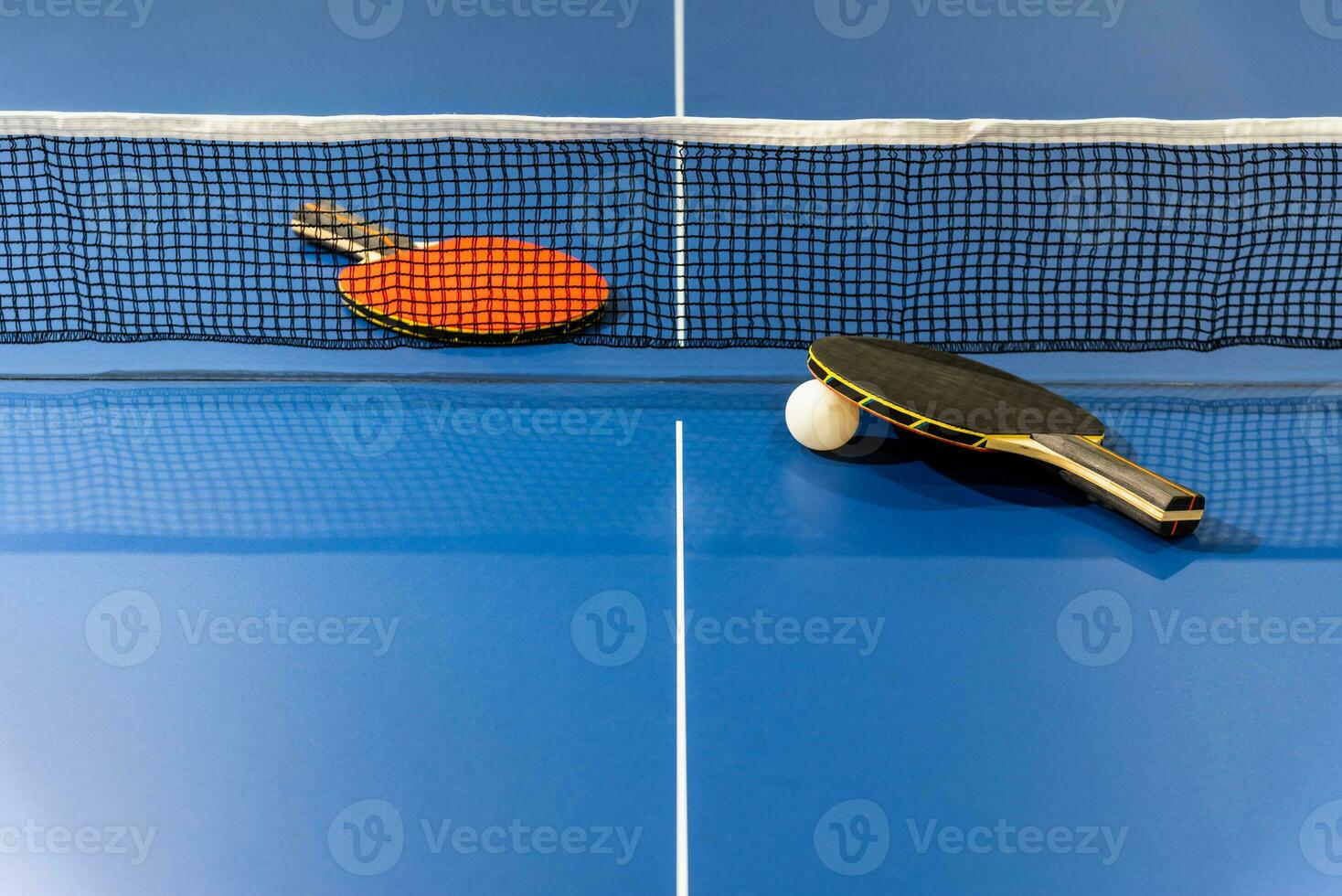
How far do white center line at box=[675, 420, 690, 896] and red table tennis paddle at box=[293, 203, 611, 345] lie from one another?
2.88 ft

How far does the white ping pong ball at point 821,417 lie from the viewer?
3.28 meters

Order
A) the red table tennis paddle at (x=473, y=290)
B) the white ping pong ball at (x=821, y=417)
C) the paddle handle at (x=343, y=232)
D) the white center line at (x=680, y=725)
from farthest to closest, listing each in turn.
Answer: the paddle handle at (x=343, y=232)
the red table tennis paddle at (x=473, y=290)
the white ping pong ball at (x=821, y=417)
the white center line at (x=680, y=725)

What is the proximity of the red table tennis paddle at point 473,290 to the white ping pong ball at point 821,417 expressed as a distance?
36.2 inches

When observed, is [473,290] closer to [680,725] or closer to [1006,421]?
[1006,421]

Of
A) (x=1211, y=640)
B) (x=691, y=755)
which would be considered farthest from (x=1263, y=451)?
(x=691, y=755)

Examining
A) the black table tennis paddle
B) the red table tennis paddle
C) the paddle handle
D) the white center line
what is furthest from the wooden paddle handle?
the paddle handle

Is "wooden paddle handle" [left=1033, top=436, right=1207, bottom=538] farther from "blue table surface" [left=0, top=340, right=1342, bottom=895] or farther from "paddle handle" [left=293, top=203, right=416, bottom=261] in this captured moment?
"paddle handle" [left=293, top=203, right=416, bottom=261]

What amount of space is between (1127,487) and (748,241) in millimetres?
1725

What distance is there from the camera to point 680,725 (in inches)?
95.1

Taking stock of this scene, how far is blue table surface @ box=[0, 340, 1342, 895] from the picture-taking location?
215cm

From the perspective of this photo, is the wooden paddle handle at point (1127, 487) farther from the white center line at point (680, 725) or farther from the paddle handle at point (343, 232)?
the paddle handle at point (343, 232)

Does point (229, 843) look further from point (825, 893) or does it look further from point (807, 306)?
point (807, 306)

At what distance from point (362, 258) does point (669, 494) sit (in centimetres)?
176

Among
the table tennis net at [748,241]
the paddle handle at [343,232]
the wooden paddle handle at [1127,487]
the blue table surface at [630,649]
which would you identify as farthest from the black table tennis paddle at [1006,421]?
the paddle handle at [343,232]
